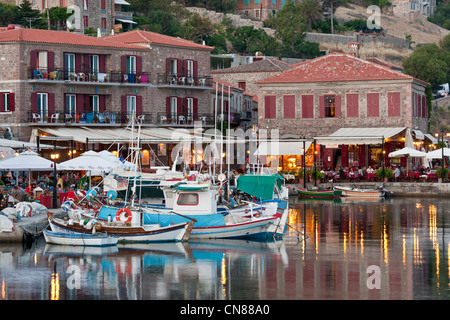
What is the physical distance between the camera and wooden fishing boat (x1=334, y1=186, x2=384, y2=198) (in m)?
55.7

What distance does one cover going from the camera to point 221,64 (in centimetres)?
9650

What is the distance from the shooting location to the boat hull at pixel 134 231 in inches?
1268

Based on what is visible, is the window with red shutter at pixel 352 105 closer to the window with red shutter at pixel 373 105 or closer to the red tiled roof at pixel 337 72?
the window with red shutter at pixel 373 105

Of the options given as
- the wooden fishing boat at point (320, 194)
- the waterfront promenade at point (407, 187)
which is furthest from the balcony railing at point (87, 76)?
the wooden fishing boat at point (320, 194)

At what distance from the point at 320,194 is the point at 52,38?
19.3 metres

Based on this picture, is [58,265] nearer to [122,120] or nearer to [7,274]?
[7,274]

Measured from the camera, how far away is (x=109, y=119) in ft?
192

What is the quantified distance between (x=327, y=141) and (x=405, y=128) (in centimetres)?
572

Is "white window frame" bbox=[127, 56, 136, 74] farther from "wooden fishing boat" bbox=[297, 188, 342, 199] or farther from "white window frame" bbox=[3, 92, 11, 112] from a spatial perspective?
"wooden fishing boat" bbox=[297, 188, 342, 199]

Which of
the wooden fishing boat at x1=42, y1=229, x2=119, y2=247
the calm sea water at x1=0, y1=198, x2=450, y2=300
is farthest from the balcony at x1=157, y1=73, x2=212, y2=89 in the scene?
the wooden fishing boat at x1=42, y1=229, x2=119, y2=247

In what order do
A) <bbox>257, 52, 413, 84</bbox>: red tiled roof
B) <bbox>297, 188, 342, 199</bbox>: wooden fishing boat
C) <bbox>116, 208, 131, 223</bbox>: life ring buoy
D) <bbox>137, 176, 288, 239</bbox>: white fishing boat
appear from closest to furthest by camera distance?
<bbox>116, 208, 131, 223</bbox>: life ring buoy
<bbox>137, 176, 288, 239</bbox>: white fishing boat
<bbox>297, 188, 342, 199</bbox>: wooden fishing boat
<bbox>257, 52, 413, 84</bbox>: red tiled roof

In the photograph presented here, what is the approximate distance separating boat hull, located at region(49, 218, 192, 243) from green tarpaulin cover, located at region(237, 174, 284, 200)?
6.41 metres

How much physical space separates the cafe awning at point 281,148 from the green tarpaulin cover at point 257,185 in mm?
22242
